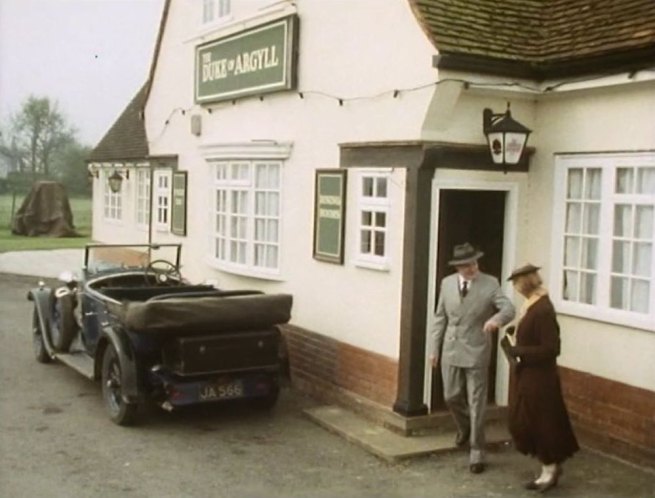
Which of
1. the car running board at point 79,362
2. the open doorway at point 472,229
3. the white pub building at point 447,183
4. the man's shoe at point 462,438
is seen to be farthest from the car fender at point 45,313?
the man's shoe at point 462,438

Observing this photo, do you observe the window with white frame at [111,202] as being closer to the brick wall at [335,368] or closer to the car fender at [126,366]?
the brick wall at [335,368]

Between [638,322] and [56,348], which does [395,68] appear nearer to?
[638,322]

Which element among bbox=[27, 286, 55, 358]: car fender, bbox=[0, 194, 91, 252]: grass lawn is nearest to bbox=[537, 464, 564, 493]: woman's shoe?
bbox=[27, 286, 55, 358]: car fender

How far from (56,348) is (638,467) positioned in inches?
270

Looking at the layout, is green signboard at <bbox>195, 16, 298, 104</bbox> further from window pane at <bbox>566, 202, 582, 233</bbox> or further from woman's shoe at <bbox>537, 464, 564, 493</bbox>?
woman's shoe at <bbox>537, 464, 564, 493</bbox>

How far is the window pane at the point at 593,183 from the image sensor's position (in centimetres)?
772

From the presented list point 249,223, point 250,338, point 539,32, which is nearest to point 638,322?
point 539,32

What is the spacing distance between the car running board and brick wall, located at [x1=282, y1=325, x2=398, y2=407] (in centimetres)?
233

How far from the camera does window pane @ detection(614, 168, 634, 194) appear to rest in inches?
292

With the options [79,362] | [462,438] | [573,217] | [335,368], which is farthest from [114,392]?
[573,217]

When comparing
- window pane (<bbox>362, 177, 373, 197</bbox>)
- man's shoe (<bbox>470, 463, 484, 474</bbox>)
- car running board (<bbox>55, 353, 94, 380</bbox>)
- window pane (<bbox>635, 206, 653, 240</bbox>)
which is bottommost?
man's shoe (<bbox>470, 463, 484, 474</bbox>)

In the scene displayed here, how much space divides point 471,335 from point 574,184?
6.31 ft

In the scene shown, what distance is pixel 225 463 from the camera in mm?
7266

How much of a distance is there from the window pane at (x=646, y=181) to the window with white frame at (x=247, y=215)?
449 cm
